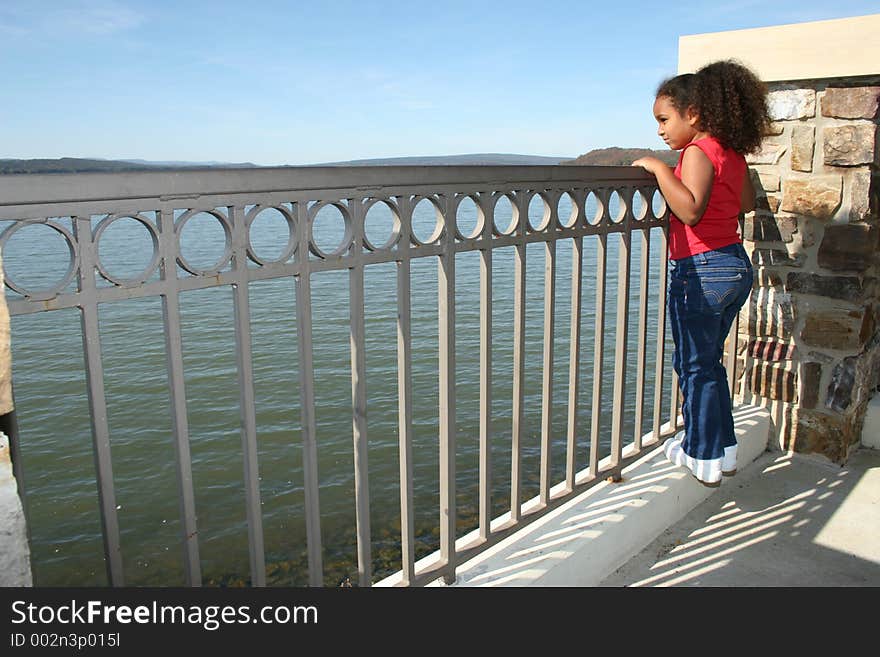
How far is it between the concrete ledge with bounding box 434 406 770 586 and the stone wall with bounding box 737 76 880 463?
78 cm

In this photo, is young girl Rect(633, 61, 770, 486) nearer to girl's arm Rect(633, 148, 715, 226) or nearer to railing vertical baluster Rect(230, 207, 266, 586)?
girl's arm Rect(633, 148, 715, 226)

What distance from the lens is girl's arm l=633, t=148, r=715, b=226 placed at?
2.50 metres

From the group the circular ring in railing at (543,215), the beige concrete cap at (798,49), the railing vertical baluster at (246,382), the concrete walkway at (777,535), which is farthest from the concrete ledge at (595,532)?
the beige concrete cap at (798,49)

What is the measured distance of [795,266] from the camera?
3.57 metres

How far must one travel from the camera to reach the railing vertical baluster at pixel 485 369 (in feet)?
7.01

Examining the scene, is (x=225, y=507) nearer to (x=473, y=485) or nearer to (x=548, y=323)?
(x=473, y=485)

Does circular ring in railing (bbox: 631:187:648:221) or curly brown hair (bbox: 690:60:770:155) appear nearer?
curly brown hair (bbox: 690:60:770:155)

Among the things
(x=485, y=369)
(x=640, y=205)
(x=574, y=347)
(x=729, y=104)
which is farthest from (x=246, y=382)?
(x=729, y=104)

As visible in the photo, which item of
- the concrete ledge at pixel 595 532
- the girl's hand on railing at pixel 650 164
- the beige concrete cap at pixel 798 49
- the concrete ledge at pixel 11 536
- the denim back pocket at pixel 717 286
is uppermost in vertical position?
the beige concrete cap at pixel 798 49

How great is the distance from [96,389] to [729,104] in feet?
7.11

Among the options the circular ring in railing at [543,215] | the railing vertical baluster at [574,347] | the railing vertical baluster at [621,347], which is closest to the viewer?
the circular ring in railing at [543,215]

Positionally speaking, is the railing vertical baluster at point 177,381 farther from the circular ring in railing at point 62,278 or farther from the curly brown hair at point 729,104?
the curly brown hair at point 729,104

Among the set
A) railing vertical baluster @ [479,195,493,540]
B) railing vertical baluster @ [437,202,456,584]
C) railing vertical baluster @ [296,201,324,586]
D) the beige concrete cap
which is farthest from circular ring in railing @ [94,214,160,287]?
the beige concrete cap

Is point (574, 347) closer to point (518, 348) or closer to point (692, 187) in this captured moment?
point (518, 348)
